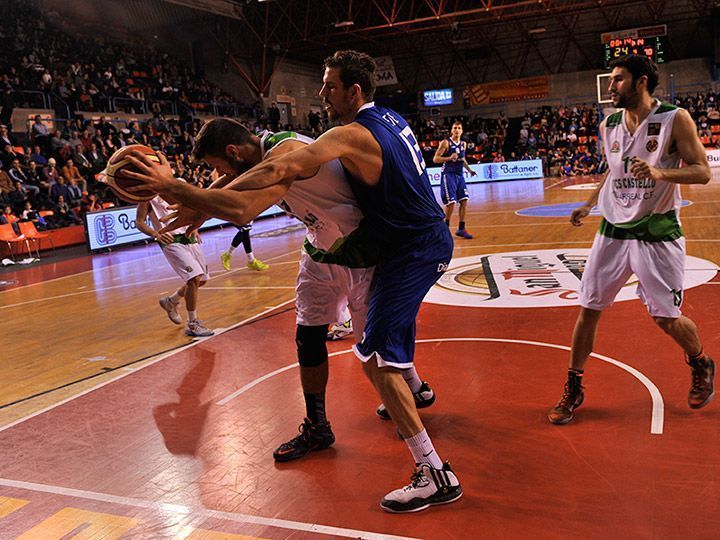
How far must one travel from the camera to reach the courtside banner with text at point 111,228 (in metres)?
15.1

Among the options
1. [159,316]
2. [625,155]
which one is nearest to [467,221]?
[159,316]

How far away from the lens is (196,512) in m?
3.09

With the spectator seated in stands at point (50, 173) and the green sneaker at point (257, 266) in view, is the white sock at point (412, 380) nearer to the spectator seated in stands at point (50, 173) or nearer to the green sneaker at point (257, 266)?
the green sneaker at point (257, 266)

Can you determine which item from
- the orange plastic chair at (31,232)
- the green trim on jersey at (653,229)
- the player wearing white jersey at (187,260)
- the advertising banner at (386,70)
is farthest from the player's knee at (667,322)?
the advertising banner at (386,70)

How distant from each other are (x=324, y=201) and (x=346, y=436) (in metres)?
1.47

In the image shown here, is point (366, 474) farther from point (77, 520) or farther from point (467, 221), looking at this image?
point (467, 221)

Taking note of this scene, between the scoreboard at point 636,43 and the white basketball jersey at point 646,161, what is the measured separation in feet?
90.3

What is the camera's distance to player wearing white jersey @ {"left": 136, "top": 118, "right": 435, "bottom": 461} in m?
3.00

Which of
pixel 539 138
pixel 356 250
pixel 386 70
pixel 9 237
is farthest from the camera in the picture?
pixel 386 70

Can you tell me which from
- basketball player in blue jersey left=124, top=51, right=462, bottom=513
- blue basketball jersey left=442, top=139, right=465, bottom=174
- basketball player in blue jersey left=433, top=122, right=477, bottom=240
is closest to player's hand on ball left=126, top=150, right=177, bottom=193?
basketball player in blue jersey left=124, top=51, right=462, bottom=513

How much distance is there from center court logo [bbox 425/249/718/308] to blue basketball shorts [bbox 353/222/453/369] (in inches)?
138

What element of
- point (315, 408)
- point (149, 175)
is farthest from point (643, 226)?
point (149, 175)

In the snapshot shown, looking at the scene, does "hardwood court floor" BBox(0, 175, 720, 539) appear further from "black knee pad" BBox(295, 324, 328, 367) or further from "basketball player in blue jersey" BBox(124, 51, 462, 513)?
"black knee pad" BBox(295, 324, 328, 367)

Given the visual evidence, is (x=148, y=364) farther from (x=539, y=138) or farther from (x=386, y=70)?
(x=386, y=70)
